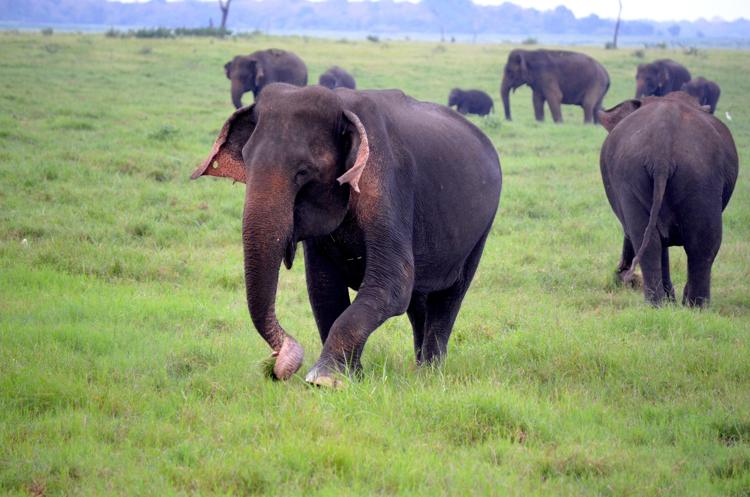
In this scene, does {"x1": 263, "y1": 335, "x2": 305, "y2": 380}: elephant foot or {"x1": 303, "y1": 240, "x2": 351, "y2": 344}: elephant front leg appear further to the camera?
{"x1": 303, "y1": 240, "x2": 351, "y2": 344}: elephant front leg

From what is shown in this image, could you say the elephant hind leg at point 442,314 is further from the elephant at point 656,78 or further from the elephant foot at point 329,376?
the elephant at point 656,78

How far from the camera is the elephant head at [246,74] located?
2730cm

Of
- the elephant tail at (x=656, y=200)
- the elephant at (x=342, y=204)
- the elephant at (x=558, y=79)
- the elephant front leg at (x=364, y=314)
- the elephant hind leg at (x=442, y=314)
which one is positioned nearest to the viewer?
the elephant at (x=342, y=204)

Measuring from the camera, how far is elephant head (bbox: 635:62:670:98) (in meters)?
29.3

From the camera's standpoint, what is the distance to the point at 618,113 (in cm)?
1041

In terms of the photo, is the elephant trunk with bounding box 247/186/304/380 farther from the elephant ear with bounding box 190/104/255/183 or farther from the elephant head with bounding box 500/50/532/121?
the elephant head with bounding box 500/50/532/121

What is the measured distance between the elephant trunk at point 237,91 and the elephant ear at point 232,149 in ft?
67.0

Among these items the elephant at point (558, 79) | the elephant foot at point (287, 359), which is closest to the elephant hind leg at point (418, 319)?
the elephant foot at point (287, 359)

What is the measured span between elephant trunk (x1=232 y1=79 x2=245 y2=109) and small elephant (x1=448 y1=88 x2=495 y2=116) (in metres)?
5.44

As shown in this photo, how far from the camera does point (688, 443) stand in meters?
5.35

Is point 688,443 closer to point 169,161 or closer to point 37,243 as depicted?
point 37,243

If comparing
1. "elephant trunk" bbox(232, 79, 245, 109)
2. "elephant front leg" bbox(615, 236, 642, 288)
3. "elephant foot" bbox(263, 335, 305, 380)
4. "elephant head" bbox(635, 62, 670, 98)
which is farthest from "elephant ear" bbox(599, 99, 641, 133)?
"elephant head" bbox(635, 62, 670, 98)

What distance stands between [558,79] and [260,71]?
7.98m

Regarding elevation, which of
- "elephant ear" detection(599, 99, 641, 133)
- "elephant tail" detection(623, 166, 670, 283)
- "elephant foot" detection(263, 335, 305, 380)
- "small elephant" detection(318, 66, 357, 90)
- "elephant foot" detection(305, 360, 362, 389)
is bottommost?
"small elephant" detection(318, 66, 357, 90)
